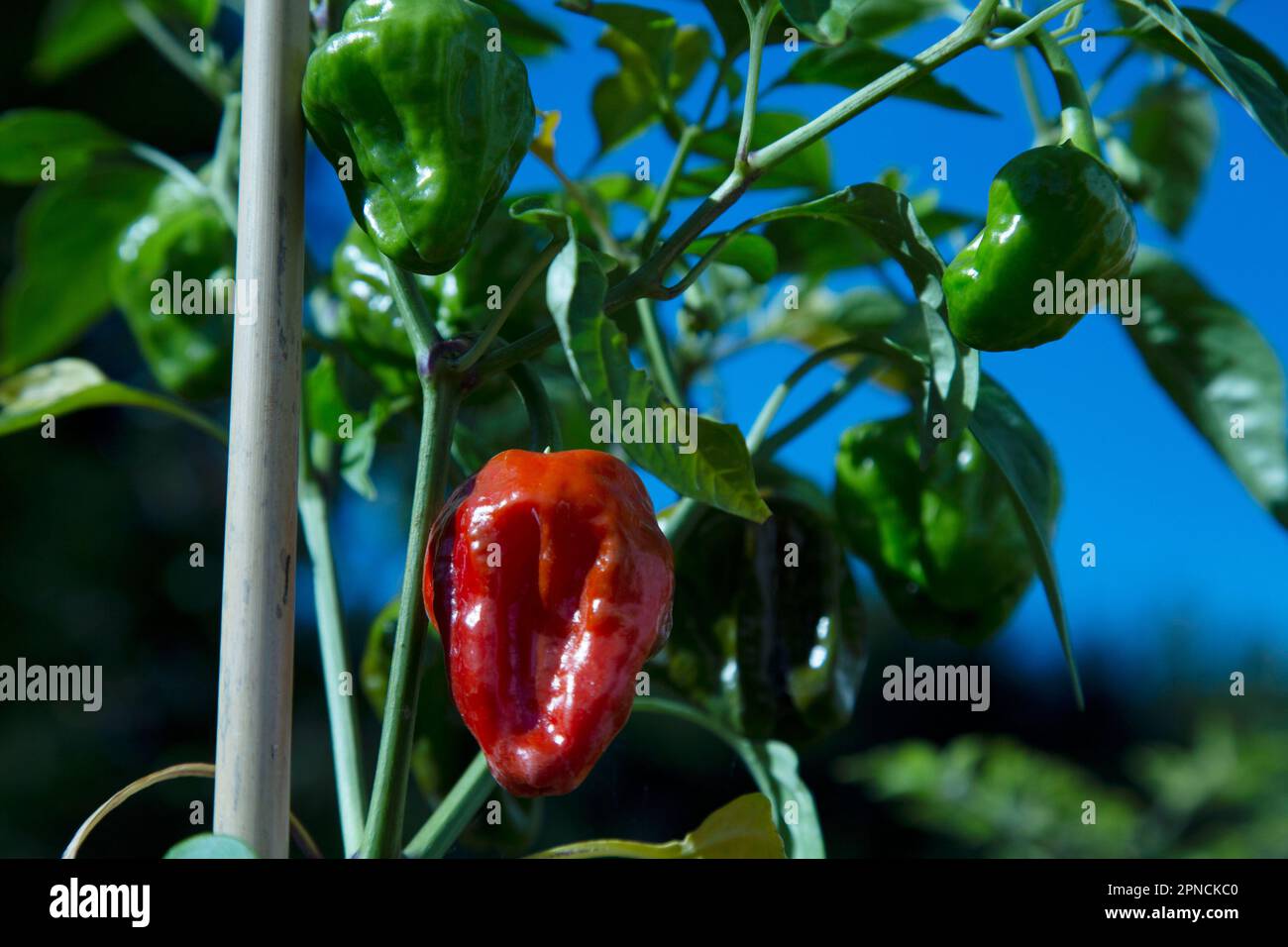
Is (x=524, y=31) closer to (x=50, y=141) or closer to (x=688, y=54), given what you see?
(x=688, y=54)

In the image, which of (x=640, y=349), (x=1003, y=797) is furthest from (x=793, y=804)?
(x=1003, y=797)

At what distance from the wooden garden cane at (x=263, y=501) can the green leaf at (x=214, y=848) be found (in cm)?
1

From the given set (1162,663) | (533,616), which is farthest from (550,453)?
(1162,663)

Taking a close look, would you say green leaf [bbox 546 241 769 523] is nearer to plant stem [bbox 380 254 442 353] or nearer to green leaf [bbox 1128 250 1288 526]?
plant stem [bbox 380 254 442 353]

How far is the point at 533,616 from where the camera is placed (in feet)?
1.25

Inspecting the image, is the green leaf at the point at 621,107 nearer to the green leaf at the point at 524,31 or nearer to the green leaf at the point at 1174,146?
the green leaf at the point at 524,31

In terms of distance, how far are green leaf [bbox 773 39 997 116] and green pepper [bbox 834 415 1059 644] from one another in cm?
15

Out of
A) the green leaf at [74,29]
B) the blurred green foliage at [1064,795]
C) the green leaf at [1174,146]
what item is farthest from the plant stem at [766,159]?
the blurred green foliage at [1064,795]

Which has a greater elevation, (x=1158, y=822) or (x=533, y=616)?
(x=533, y=616)

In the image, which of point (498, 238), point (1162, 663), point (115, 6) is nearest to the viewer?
point (498, 238)

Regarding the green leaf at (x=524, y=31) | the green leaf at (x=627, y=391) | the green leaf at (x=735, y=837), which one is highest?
the green leaf at (x=524, y=31)

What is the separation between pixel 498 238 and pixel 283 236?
220 millimetres

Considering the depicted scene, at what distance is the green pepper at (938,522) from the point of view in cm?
59
